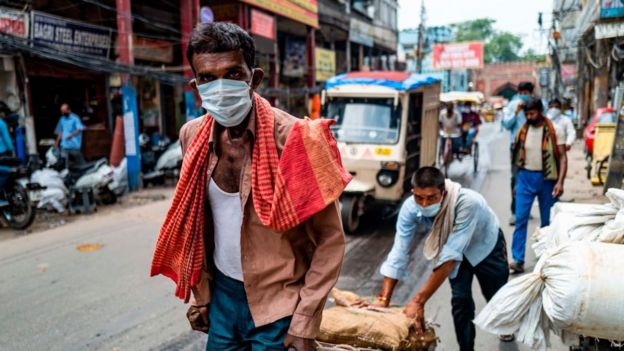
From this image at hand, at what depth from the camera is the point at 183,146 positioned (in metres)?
2.10

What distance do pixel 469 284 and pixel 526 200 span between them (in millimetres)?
2395

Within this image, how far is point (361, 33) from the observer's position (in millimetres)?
26672

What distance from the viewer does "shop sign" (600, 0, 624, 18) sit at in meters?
10.0

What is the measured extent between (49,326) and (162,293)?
1033 millimetres

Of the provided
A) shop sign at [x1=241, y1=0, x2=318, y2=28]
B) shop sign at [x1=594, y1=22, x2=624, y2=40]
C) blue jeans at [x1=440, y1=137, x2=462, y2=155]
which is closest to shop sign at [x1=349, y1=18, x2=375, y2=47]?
shop sign at [x1=241, y1=0, x2=318, y2=28]

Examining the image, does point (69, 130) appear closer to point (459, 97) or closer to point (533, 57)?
point (459, 97)

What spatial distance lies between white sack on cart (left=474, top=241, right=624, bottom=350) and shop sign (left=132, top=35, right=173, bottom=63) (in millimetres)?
12626

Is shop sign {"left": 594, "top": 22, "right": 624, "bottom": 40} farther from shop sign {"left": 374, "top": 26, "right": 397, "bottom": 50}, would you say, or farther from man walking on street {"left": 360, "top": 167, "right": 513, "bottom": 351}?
shop sign {"left": 374, "top": 26, "right": 397, "bottom": 50}

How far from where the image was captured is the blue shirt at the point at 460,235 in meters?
3.17

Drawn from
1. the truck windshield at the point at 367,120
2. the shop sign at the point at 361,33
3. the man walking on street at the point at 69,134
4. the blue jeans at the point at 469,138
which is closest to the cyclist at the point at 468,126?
the blue jeans at the point at 469,138

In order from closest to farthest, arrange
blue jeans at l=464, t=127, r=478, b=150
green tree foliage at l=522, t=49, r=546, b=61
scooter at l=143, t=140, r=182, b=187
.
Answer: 1. scooter at l=143, t=140, r=182, b=187
2. blue jeans at l=464, t=127, r=478, b=150
3. green tree foliage at l=522, t=49, r=546, b=61

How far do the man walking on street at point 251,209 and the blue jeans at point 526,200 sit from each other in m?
4.04

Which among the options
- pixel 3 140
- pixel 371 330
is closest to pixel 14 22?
pixel 3 140

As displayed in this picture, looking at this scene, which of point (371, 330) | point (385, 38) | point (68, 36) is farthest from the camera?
point (385, 38)
